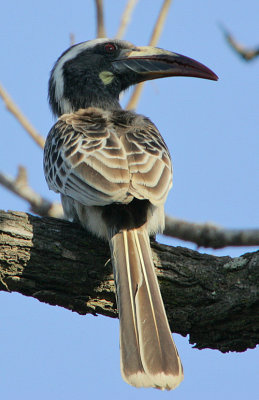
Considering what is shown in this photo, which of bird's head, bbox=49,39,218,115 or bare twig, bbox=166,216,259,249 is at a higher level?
bird's head, bbox=49,39,218,115

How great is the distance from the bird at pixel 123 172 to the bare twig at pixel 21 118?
1.18 meters

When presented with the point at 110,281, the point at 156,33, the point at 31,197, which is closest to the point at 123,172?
the point at 110,281

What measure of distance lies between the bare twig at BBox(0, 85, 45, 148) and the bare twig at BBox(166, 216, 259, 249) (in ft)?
6.71

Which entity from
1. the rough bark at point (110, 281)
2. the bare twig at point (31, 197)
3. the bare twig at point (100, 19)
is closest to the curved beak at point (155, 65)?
the bare twig at point (100, 19)

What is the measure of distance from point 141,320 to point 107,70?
3.22 metres

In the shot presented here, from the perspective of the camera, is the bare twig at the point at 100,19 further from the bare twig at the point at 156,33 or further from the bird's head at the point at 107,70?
the bird's head at the point at 107,70

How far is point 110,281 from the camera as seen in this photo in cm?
459

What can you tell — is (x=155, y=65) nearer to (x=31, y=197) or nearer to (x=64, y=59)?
(x=64, y=59)

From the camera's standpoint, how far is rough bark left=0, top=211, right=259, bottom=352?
14.6 ft

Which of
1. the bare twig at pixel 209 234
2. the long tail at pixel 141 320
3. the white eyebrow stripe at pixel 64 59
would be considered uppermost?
the white eyebrow stripe at pixel 64 59

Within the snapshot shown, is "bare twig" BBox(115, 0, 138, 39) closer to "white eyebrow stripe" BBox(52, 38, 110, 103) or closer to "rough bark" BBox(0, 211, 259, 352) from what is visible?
"white eyebrow stripe" BBox(52, 38, 110, 103)

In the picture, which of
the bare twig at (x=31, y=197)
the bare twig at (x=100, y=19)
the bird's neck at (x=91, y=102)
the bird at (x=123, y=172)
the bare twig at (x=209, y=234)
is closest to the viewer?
the bird at (x=123, y=172)

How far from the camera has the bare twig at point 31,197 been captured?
7.32 meters

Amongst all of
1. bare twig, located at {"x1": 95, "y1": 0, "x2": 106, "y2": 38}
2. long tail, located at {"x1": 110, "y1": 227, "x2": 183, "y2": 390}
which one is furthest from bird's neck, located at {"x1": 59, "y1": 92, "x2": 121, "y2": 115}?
long tail, located at {"x1": 110, "y1": 227, "x2": 183, "y2": 390}
